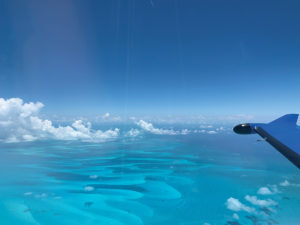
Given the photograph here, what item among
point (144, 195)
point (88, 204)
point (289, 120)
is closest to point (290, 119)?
point (289, 120)

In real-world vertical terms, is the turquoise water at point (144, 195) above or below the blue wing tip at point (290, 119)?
below

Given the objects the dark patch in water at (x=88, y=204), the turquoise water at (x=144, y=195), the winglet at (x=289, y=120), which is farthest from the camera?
the dark patch in water at (x=88, y=204)

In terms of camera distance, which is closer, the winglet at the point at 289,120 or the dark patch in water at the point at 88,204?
the winglet at the point at 289,120

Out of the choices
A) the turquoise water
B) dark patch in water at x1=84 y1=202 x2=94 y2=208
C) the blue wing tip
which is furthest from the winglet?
dark patch in water at x1=84 y1=202 x2=94 y2=208

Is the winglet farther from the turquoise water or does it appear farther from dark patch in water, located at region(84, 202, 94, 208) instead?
dark patch in water, located at region(84, 202, 94, 208)

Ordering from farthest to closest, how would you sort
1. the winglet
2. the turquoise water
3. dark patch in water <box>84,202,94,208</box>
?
dark patch in water <box>84,202,94,208</box> → the turquoise water → the winglet

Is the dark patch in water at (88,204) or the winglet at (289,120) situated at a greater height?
the winglet at (289,120)

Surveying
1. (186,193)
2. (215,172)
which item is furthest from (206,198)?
(215,172)

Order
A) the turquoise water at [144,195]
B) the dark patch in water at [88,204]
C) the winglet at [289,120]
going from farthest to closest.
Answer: the dark patch in water at [88,204] → the turquoise water at [144,195] → the winglet at [289,120]

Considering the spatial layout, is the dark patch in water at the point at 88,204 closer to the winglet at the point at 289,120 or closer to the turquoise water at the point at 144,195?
the turquoise water at the point at 144,195

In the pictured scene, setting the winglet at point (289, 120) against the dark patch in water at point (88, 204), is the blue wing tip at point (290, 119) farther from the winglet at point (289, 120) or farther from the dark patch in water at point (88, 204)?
the dark patch in water at point (88, 204)

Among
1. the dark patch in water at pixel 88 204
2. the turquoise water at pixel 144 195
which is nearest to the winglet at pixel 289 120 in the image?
the turquoise water at pixel 144 195

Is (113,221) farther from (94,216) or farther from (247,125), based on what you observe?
(247,125)
